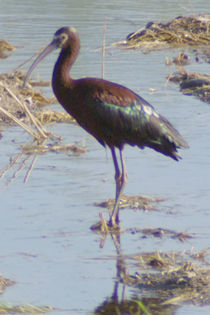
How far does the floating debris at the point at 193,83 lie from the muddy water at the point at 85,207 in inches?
7.8

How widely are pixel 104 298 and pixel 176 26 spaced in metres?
13.2

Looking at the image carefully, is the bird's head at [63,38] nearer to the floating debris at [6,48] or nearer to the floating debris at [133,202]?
the floating debris at [133,202]

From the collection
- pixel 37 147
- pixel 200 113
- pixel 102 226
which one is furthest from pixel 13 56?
pixel 102 226

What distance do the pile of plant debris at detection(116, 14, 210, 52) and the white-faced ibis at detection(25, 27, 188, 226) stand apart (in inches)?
359

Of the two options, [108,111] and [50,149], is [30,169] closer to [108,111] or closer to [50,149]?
[50,149]

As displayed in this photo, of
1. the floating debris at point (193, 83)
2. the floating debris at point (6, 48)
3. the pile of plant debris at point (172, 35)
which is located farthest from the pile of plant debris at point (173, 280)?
the pile of plant debris at point (172, 35)

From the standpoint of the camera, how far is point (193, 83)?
45.3ft

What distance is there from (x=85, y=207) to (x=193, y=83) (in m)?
5.88

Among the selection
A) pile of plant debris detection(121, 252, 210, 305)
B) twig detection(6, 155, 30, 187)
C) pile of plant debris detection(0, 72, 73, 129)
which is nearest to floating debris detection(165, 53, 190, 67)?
pile of plant debris detection(0, 72, 73, 129)

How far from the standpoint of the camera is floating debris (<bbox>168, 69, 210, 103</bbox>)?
43.9ft

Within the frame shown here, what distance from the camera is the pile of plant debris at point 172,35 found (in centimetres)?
1777

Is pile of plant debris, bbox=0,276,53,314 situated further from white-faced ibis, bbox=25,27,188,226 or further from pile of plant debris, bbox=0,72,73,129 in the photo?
pile of plant debris, bbox=0,72,73,129

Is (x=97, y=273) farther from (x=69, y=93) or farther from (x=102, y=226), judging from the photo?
(x=69, y=93)

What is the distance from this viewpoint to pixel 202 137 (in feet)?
35.4
